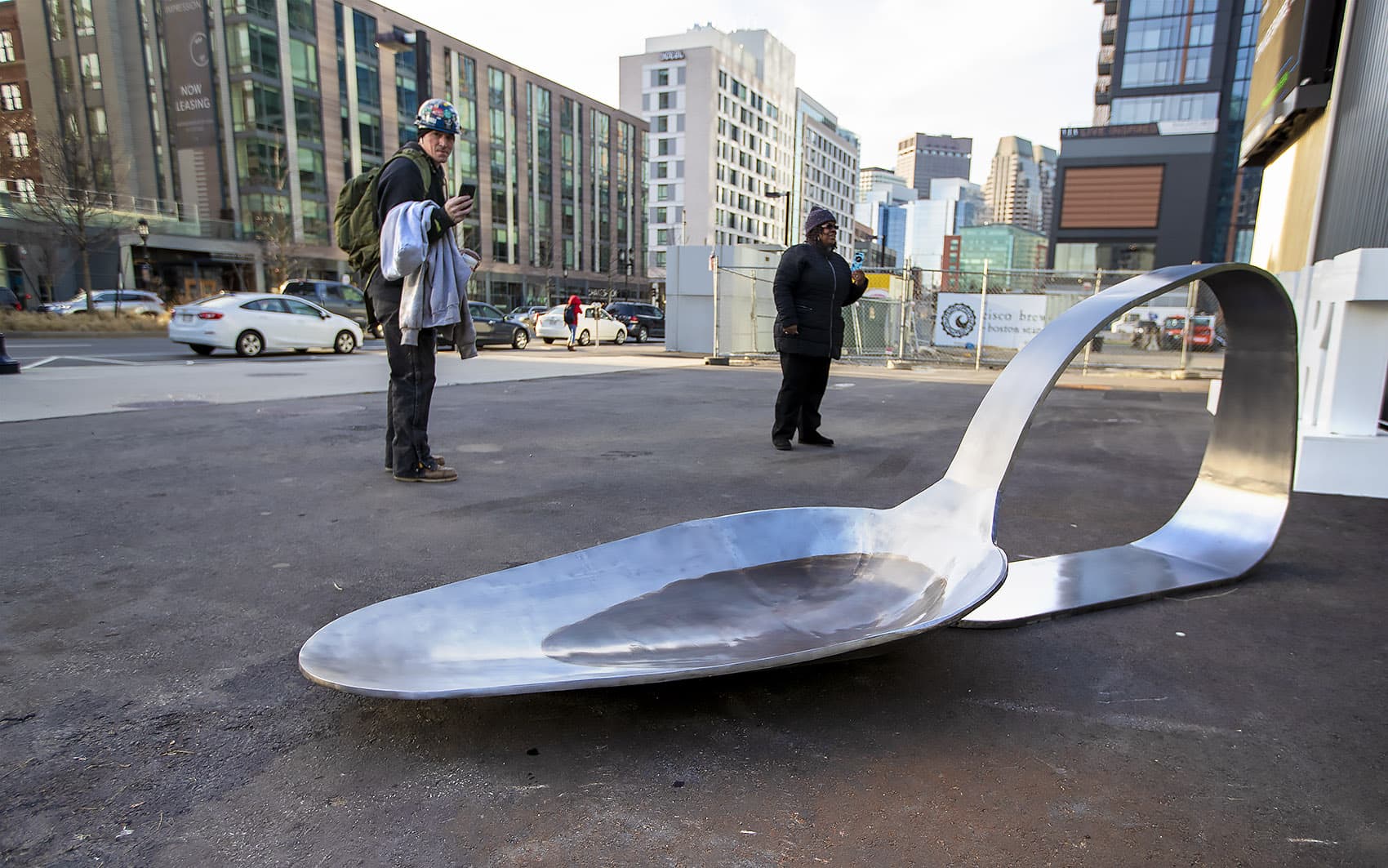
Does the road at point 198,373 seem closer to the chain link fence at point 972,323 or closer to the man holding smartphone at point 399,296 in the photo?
the chain link fence at point 972,323

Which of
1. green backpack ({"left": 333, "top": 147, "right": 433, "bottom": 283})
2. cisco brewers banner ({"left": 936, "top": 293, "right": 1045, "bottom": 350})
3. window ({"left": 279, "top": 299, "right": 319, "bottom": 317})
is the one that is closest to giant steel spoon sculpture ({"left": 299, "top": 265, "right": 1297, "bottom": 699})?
green backpack ({"left": 333, "top": 147, "right": 433, "bottom": 283})

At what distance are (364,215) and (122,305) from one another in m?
32.2

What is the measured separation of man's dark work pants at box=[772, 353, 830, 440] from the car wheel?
13.9 m

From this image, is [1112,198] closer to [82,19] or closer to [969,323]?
[969,323]

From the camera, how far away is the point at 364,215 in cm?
447

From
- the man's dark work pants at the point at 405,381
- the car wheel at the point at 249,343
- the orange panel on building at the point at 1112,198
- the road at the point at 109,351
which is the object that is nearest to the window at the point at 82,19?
the road at the point at 109,351

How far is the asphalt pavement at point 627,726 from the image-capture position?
154cm

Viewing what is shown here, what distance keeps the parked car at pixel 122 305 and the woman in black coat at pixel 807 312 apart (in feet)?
99.3

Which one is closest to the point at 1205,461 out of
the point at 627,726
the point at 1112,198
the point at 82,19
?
the point at 627,726

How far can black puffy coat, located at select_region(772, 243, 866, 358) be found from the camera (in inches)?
236

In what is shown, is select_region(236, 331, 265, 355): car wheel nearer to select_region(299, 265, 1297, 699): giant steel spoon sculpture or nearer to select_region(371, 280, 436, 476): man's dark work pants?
select_region(371, 280, 436, 476): man's dark work pants

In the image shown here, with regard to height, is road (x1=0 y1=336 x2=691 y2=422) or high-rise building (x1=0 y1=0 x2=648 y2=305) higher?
high-rise building (x1=0 y1=0 x2=648 y2=305)

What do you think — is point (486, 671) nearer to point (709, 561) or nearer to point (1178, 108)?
point (709, 561)

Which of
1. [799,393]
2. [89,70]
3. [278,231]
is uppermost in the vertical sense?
[89,70]
